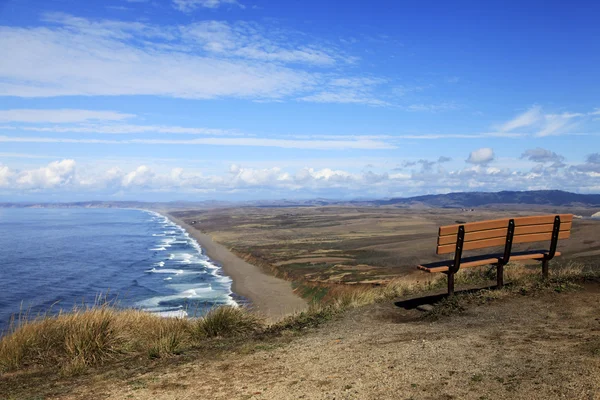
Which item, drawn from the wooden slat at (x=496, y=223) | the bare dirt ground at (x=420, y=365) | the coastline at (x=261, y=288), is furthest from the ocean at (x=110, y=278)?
the bare dirt ground at (x=420, y=365)

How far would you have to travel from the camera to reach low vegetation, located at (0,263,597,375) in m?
7.64

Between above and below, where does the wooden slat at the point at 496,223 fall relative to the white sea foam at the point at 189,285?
above

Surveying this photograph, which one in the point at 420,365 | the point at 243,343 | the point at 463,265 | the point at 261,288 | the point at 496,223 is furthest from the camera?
the point at 261,288

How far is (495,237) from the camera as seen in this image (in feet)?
32.0

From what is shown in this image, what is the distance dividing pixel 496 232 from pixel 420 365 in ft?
16.3

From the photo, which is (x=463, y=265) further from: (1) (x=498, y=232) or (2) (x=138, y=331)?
(2) (x=138, y=331)

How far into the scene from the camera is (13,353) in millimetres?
7699

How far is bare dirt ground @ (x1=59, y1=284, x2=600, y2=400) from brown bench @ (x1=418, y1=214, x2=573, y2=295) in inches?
52.6

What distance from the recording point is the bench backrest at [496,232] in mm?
9287

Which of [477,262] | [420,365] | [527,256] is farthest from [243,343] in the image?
[527,256]

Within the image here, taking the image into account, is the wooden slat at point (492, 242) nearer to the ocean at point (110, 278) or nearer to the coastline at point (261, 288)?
the coastline at point (261, 288)

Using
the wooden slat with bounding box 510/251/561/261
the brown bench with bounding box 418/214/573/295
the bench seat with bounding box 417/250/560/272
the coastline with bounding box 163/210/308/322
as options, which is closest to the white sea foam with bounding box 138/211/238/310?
the coastline with bounding box 163/210/308/322

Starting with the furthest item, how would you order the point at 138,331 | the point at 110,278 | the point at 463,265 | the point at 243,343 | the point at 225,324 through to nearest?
the point at 110,278, the point at 463,265, the point at 225,324, the point at 138,331, the point at 243,343

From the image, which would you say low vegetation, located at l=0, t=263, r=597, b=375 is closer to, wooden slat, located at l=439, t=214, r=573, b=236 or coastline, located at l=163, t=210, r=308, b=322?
wooden slat, located at l=439, t=214, r=573, b=236
